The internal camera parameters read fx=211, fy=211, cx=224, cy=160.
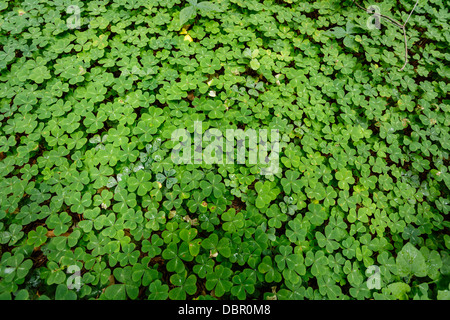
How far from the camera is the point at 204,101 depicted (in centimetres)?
276

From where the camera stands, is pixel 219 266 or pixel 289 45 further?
pixel 289 45

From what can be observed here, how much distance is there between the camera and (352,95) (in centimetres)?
302

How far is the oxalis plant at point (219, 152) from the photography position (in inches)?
79.6

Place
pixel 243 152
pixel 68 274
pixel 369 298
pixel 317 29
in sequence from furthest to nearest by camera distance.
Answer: pixel 317 29 → pixel 243 152 → pixel 369 298 → pixel 68 274

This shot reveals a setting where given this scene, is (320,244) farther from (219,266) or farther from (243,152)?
(243,152)

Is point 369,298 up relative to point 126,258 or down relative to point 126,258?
up

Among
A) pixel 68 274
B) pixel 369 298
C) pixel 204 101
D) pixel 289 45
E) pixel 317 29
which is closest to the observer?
pixel 68 274

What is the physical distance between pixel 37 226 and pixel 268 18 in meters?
4.13

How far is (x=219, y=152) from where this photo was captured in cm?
249

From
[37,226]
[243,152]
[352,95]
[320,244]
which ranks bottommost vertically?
[37,226]

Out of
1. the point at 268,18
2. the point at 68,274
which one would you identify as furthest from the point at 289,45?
the point at 68,274

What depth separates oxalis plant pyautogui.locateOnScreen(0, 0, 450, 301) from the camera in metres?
2.02

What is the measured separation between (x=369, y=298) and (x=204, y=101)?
2.79 metres
